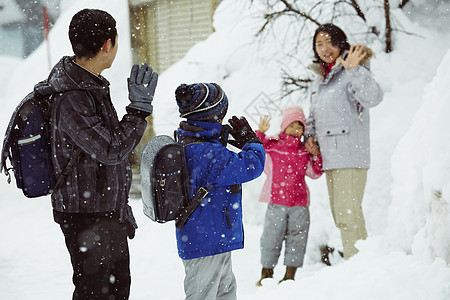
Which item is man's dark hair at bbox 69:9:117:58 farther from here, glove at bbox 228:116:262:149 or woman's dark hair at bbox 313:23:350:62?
woman's dark hair at bbox 313:23:350:62

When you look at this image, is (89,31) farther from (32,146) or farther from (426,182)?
(426,182)

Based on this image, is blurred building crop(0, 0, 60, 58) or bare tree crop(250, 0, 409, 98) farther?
blurred building crop(0, 0, 60, 58)

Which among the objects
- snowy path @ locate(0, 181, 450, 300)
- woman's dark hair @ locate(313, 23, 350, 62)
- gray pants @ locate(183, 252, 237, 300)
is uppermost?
woman's dark hair @ locate(313, 23, 350, 62)

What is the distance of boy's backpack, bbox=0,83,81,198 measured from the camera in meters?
1.90

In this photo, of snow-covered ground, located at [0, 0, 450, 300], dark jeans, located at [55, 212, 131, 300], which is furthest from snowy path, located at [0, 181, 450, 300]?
dark jeans, located at [55, 212, 131, 300]

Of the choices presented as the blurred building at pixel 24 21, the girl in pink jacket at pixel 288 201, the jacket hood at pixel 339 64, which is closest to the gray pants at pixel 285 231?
the girl in pink jacket at pixel 288 201

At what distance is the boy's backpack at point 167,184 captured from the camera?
215 centimetres

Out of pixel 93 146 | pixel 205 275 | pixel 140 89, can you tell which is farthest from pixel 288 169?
pixel 93 146

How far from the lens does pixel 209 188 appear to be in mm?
2225

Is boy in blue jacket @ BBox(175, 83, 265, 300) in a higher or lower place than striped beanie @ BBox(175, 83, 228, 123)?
lower

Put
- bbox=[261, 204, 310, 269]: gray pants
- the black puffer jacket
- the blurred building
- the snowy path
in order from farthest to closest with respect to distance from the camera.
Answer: the blurred building, bbox=[261, 204, 310, 269]: gray pants, the snowy path, the black puffer jacket

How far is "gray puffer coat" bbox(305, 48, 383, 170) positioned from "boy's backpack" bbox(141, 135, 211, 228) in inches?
67.1

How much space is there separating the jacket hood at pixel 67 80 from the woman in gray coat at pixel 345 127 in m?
2.20

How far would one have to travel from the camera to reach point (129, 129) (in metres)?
1.96
